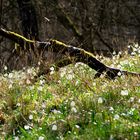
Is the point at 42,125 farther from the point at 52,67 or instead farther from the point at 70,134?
the point at 52,67

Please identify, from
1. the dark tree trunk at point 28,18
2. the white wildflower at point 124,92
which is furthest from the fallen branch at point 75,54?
the dark tree trunk at point 28,18

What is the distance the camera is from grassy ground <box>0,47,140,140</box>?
5295mm

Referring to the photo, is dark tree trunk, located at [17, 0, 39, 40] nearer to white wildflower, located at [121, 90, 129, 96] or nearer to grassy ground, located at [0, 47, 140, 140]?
grassy ground, located at [0, 47, 140, 140]

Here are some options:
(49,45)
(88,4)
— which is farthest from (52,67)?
(88,4)

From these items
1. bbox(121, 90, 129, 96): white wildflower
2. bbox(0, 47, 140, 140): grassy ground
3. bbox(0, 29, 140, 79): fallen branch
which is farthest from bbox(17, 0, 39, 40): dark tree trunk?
bbox(121, 90, 129, 96): white wildflower

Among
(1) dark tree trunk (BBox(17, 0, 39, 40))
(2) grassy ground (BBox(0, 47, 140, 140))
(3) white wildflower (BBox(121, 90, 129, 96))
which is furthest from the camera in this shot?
(1) dark tree trunk (BBox(17, 0, 39, 40))

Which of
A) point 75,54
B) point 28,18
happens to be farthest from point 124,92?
point 28,18

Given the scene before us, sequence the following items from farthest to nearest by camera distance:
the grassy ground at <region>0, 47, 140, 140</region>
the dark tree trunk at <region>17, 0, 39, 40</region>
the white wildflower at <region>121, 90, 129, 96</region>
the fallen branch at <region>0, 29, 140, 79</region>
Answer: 1. the dark tree trunk at <region>17, 0, 39, 40</region>
2. the fallen branch at <region>0, 29, 140, 79</region>
3. the white wildflower at <region>121, 90, 129, 96</region>
4. the grassy ground at <region>0, 47, 140, 140</region>

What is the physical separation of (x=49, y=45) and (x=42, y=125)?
2920 millimetres

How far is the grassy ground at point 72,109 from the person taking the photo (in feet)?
17.4

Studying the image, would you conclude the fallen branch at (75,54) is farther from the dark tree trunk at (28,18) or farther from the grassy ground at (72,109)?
the dark tree trunk at (28,18)

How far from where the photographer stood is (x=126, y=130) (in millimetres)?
5016

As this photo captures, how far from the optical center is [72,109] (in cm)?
594

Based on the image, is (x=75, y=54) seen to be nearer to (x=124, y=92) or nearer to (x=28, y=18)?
(x=124, y=92)
